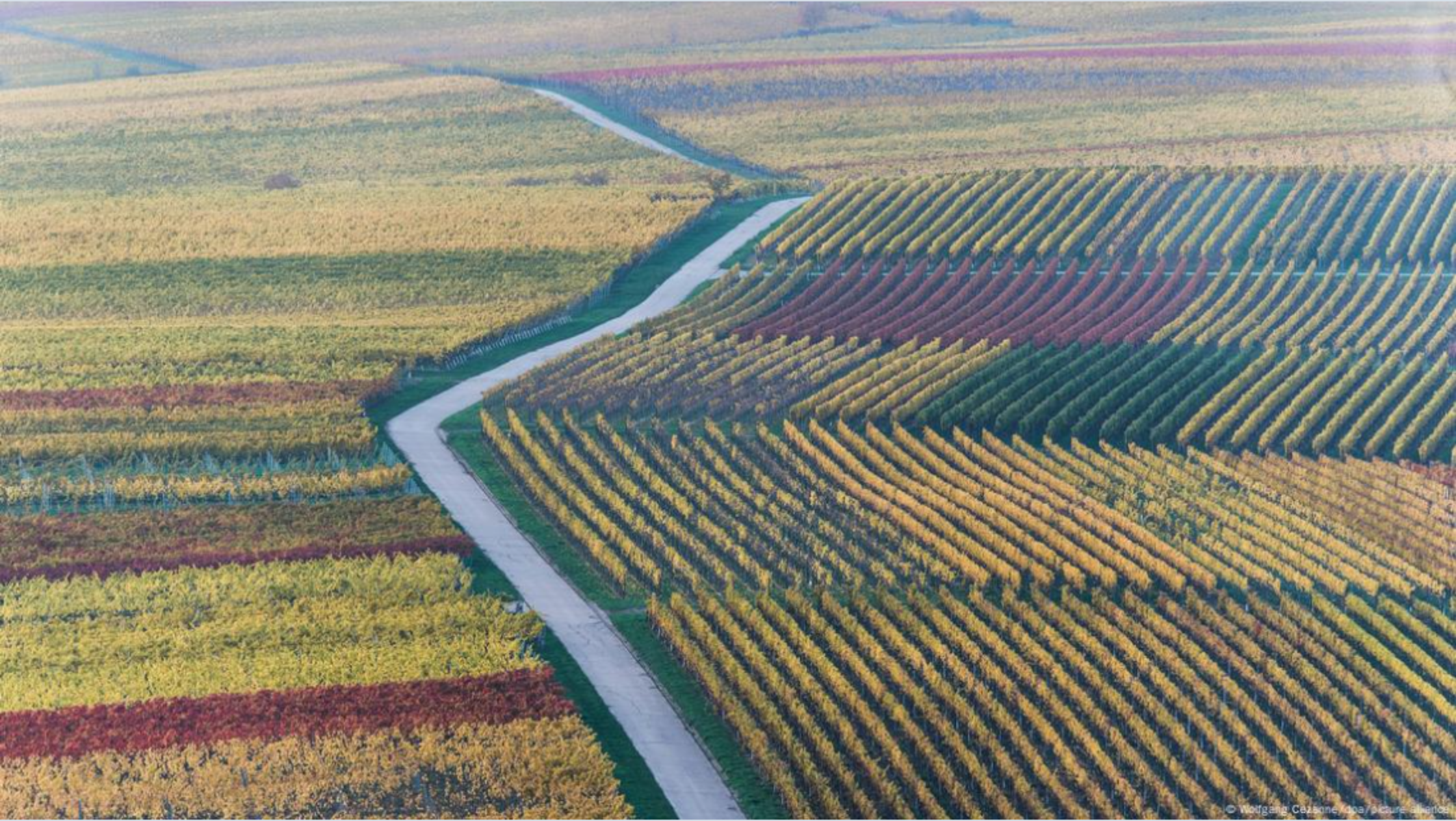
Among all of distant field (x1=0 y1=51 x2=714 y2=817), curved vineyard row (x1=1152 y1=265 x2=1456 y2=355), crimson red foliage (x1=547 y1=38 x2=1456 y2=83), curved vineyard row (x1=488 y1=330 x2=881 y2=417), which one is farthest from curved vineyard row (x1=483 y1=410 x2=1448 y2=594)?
crimson red foliage (x1=547 y1=38 x2=1456 y2=83)

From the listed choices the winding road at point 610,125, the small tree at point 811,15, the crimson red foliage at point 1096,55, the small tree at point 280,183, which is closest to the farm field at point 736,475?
the winding road at point 610,125

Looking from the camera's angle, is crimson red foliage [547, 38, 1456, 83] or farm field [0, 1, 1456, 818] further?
crimson red foliage [547, 38, 1456, 83]

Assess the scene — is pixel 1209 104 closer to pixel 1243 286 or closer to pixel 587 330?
pixel 1243 286

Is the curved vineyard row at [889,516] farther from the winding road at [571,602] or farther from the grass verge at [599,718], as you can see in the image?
the grass verge at [599,718]

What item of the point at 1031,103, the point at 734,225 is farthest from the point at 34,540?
the point at 1031,103

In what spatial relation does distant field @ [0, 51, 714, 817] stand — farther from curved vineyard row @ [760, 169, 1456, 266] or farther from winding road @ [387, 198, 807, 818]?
curved vineyard row @ [760, 169, 1456, 266]
